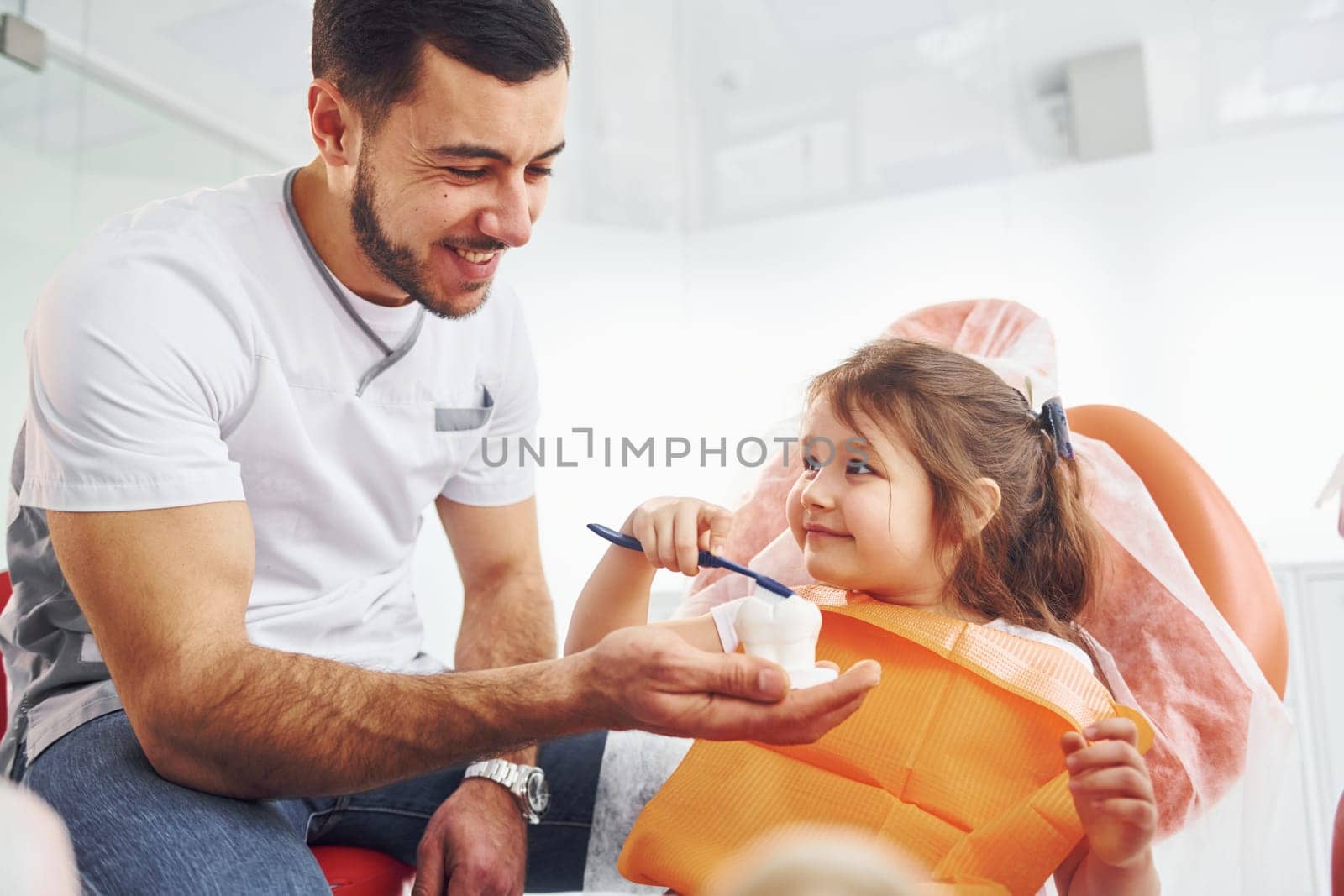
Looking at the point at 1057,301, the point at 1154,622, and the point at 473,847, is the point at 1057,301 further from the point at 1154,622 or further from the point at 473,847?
the point at 473,847

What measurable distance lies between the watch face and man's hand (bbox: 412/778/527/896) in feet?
0.08

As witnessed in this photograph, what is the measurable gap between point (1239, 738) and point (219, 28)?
254cm

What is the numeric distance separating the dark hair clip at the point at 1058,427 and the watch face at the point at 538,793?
714mm

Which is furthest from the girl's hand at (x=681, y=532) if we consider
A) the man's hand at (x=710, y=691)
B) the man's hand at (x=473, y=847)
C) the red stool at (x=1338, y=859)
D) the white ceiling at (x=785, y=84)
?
the white ceiling at (x=785, y=84)

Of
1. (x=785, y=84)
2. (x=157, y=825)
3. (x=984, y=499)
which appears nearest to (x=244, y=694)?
(x=157, y=825)

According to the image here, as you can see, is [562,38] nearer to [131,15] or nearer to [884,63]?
[131,15]

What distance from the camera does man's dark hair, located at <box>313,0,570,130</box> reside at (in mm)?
→ 1074

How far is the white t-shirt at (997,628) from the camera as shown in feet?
3.55

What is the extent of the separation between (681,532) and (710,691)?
26 cm

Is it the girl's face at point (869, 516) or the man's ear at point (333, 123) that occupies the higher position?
the man's ear at point (333, 123)

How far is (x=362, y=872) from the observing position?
1.10 metres

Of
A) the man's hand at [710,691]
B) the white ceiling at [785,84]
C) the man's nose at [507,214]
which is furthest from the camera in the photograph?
the white ceiling at [785,84]

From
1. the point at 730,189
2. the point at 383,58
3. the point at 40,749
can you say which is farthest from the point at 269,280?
the point at 730,189

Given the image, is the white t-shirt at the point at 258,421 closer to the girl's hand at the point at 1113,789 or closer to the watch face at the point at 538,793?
the watch face at the point at 538,793
